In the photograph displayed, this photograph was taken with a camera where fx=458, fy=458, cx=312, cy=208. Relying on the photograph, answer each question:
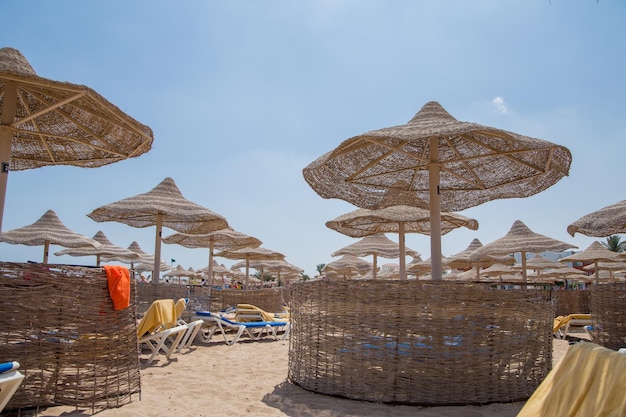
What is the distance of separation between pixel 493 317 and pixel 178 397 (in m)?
2.92

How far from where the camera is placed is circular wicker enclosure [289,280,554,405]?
3854mm

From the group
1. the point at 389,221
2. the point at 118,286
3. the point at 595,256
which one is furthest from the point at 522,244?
the point at 118,286

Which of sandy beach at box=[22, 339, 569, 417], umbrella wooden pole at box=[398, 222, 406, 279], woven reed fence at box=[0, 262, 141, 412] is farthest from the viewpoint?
umbrella wooden pole at box=[398, 222, 406, 279]

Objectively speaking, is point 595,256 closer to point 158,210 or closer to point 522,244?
point 522,244

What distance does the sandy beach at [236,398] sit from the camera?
3.66 meters

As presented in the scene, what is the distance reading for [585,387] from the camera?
4.88 ft

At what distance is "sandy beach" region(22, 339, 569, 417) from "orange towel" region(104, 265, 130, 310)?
82 cm

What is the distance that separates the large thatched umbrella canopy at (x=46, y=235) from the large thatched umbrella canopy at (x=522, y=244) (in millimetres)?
11924

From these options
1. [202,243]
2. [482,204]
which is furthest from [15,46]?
[202,243]

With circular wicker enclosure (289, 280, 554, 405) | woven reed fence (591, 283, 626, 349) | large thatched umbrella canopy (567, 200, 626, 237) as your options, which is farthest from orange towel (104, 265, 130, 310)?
large thatched umbrella canopy (567, 200, 626, 237)

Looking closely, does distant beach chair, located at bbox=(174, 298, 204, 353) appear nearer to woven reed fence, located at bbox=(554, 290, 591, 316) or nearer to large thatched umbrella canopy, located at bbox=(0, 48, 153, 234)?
large thatched umbrella canopy, located at bbox=(0, 48, 153, 234)

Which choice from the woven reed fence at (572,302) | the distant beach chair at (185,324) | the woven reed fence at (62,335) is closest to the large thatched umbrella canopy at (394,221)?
the distant beach chair at (185,324)

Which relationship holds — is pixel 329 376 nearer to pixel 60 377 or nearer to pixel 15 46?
pixel 60 377

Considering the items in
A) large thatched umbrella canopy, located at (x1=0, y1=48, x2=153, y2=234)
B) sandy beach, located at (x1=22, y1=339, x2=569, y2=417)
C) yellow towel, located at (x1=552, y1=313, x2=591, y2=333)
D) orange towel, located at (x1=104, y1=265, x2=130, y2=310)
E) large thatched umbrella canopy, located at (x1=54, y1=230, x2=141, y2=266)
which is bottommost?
sandy beach, located at (x1=22, y1=339, x2=569, y2=417)
